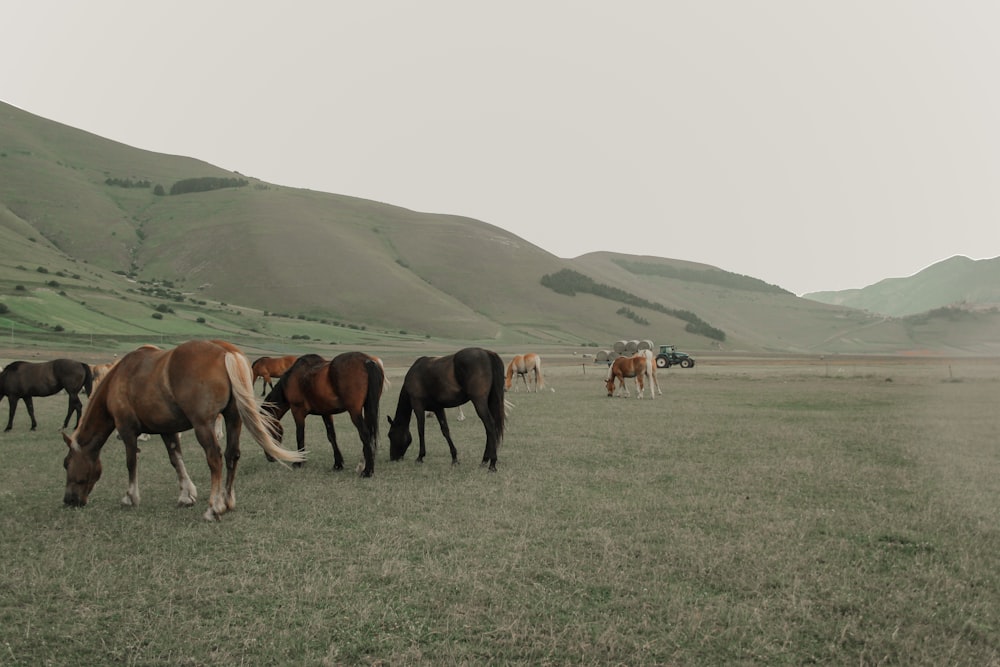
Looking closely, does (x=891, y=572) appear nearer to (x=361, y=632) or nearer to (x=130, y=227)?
(x=361, y=632)

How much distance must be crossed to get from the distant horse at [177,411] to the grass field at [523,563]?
426 mm

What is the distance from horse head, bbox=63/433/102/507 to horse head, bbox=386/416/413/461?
5.08 m

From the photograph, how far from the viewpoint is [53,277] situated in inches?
3364

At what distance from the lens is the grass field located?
4.60m

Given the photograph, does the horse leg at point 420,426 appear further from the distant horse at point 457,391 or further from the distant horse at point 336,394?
the distant horse at point 336,394

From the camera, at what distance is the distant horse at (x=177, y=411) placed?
7914mm

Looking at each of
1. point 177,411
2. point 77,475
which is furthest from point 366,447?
point 77,475

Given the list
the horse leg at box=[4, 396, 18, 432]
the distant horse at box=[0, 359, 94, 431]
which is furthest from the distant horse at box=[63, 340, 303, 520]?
the horse leg at box=[4, 396, 18, 432]

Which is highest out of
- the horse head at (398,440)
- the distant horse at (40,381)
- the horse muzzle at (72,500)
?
the distant horse at (40,381)

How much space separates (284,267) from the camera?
5384 inches

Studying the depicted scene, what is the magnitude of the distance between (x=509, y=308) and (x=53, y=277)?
297 ft

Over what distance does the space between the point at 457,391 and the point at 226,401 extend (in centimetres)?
453

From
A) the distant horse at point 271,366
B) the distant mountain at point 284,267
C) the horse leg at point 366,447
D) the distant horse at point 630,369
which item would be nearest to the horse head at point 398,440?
the horse leg at point 366,447

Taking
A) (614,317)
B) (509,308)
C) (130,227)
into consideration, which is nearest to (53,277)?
(130,227)
